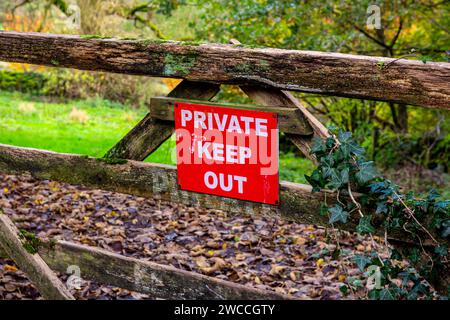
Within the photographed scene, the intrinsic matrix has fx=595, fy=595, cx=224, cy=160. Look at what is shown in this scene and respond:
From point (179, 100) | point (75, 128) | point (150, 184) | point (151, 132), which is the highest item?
point (179, 100)

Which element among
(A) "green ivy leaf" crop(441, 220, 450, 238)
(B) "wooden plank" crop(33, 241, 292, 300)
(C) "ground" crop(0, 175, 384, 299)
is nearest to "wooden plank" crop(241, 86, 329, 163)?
(A) "green ivy leaf" crop(441, 220, 450, 238)

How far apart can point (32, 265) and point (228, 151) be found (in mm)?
1530


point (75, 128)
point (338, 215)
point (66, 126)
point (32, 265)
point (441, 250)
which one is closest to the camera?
point (441, 250)

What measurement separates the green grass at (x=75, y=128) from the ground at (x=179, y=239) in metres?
0.71

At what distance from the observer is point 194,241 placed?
5.78 meters

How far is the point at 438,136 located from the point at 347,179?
776cm

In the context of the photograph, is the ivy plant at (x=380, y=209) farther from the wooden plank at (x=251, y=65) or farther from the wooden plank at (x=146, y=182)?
the wooden plank at (x=251, y=65)

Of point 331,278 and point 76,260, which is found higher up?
point 76,260

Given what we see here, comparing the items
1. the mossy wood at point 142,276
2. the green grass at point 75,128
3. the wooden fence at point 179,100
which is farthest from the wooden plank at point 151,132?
the green grass at point 75,128

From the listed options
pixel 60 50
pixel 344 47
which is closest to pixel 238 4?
pixel 344 47

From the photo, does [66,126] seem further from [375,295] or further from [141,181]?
[375,295]

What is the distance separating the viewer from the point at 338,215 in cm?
279

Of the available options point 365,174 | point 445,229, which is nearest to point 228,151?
point 365,174
